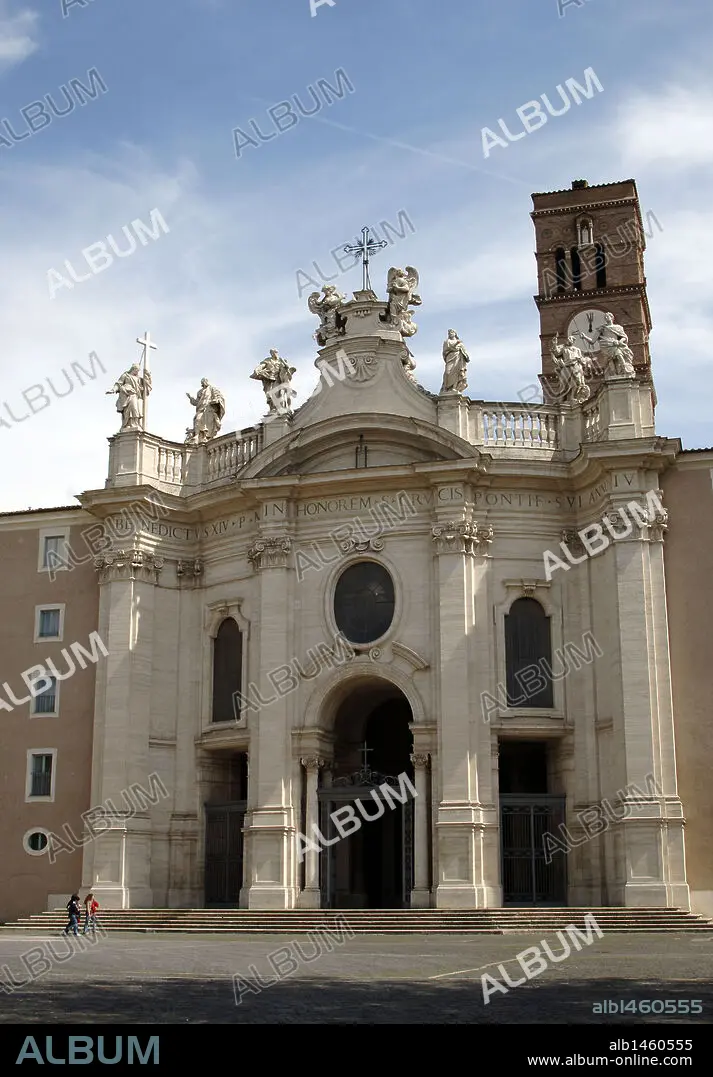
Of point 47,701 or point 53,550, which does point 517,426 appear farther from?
point 47,701

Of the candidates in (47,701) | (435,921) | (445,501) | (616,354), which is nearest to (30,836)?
(47,701)

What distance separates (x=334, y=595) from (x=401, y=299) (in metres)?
8.84

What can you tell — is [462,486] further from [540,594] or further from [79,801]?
[79,801]

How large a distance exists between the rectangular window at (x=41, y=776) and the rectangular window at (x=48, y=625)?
351cm

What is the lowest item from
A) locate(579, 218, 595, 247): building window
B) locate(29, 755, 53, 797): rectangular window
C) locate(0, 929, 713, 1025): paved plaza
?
locate(0, 929, 713, 1025): paved plaza

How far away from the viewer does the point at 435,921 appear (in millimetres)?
29516

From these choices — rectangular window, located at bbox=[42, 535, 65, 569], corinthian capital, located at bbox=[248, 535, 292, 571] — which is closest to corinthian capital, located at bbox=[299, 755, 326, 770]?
corinthian capital, located at bbox=[248, 535, 292, 571]

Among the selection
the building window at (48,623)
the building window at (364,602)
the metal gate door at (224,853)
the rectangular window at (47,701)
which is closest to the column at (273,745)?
the building window at (364,602)

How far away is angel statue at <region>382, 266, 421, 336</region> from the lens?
3716 centimetres

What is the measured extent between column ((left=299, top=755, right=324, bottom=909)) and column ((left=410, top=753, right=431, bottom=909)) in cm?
255

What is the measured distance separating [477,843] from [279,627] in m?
7.72

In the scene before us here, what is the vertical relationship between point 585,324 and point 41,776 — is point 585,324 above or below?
above

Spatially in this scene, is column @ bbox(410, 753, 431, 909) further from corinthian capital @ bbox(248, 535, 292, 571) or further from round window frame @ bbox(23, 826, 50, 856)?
round window frame @ bbox(23, 826, 50, 856)
